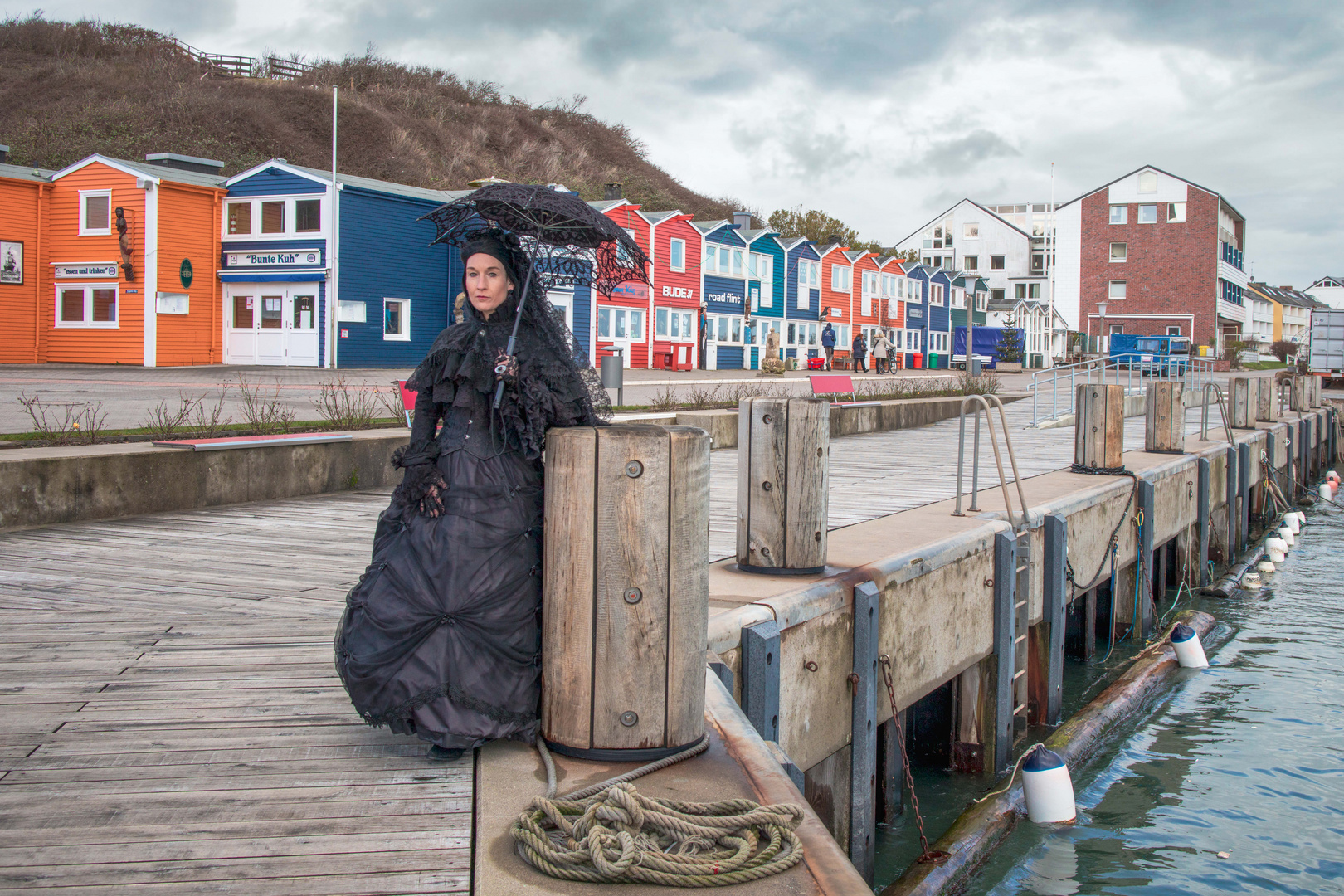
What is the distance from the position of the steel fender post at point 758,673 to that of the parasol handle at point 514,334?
183 centimetres

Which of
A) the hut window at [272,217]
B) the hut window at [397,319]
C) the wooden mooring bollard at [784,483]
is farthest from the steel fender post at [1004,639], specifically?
the hut window at [272,217]

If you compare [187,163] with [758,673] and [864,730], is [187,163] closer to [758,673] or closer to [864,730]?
[864,730]

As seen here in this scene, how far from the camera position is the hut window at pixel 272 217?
107ft

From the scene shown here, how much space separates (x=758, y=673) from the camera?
4895 mm

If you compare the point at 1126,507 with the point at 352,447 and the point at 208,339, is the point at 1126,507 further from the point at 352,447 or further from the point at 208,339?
the point at 208,339

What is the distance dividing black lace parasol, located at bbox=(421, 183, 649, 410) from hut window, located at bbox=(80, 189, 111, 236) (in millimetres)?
32351

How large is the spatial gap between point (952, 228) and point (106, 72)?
5874 centimetres

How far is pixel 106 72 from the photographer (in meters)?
71.4

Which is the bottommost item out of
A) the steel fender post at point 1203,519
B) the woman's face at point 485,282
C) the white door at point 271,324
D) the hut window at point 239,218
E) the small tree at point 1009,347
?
the steel fender post at point 1203,519

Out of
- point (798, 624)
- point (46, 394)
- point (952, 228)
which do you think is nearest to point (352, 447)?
point (798, 624)

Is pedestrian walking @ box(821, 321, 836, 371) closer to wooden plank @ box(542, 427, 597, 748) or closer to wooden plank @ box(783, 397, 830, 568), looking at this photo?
wooden plank @ box(783, 397, 830, 568)

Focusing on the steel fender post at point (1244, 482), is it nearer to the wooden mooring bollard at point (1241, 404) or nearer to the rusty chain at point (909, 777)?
the wooden mooring bollard at point (1241, 404)

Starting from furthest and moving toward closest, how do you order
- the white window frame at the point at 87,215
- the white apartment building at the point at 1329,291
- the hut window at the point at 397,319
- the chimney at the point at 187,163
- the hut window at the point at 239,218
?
the white apartment building at the point at 1329,291, the chimney at the point at 187,163, the hut window at the point at 397,319, the hut window at the point at 239,218, the white window frame at the point at 87,215

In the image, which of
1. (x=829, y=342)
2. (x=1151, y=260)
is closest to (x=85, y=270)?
(x=829, y=342)
